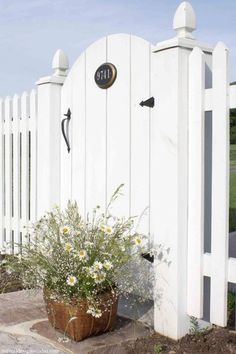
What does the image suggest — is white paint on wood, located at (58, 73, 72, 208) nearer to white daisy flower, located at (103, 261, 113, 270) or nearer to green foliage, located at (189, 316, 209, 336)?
white daisy flower, located at (103, 261, 113, 270)

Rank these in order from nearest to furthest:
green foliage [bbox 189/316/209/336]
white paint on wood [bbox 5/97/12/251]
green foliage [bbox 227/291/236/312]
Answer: green foliage [bbox 189/316/209/336] → green foliage [bbox 227/291/236/312] → white paint on wood [bbox 5/97/12/251]

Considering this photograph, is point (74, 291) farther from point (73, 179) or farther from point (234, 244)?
point (234, 244)

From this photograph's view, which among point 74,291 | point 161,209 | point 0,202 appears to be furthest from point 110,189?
point 0,202

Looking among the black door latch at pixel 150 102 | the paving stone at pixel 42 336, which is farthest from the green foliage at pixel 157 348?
the black door latch at pixel 150 102

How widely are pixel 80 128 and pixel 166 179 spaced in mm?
1244

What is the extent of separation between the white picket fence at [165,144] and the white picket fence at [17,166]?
42cm

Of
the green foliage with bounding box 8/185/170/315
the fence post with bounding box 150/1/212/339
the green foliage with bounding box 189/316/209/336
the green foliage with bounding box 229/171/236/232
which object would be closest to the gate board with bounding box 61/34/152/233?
the fence post with bounding box 150/1/212/339

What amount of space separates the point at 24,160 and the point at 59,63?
4.05 ft

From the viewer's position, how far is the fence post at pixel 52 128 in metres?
4.26

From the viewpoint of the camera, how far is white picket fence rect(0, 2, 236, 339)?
2773mm

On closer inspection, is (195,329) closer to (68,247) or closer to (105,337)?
(105,337)

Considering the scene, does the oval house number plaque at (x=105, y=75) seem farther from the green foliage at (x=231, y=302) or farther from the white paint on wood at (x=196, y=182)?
the green foliage at (x=231, y=302)

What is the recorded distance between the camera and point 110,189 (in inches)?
145

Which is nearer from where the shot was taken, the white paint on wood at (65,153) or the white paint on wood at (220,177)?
the white paint on wood at (220,177)
